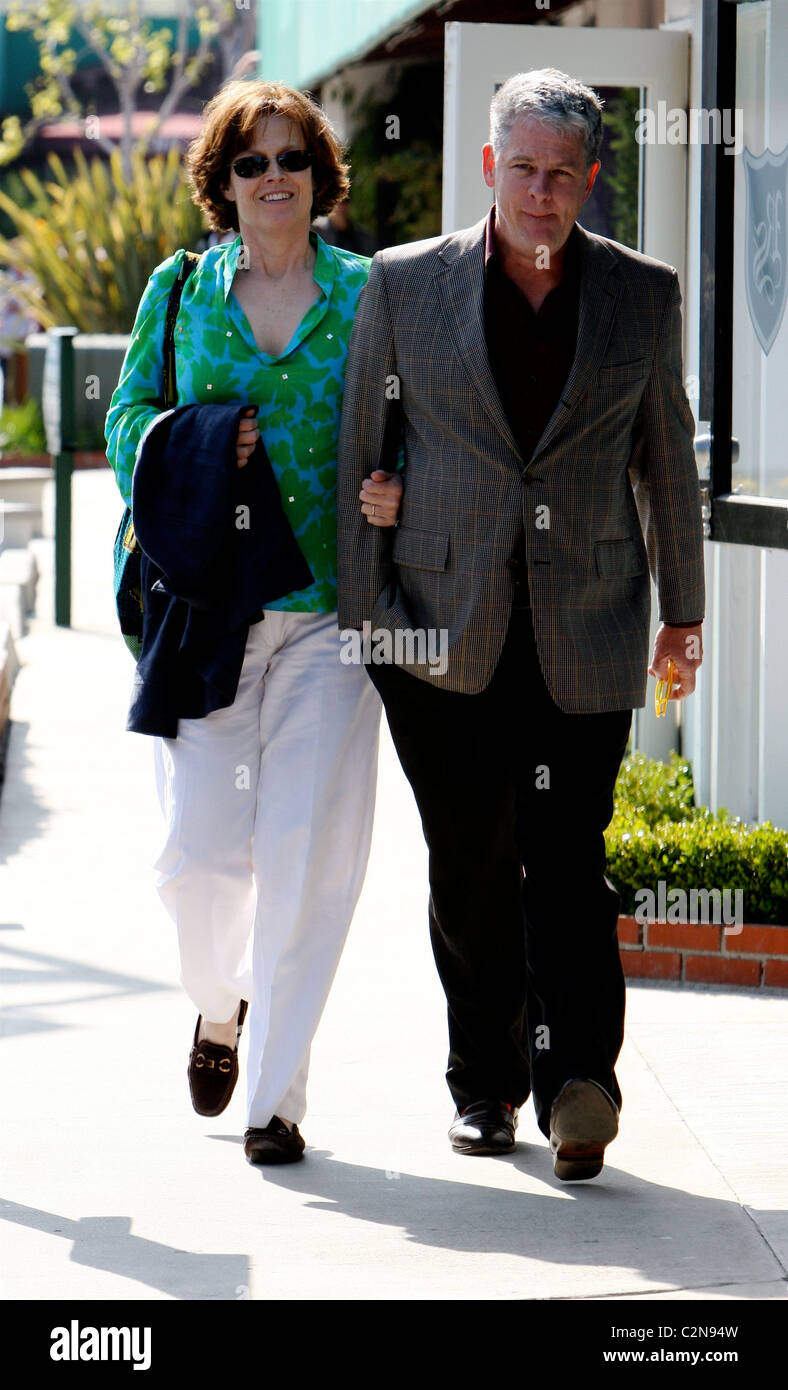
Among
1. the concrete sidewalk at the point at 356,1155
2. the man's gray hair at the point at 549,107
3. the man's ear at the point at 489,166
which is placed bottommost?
the concrete sidewalk at the point at 356,1155

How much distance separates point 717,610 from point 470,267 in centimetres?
279

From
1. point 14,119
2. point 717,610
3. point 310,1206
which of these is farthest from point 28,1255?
point 14,119

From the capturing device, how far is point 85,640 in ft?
31.2

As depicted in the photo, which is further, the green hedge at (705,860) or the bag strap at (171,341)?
the green hedge at (705,860)

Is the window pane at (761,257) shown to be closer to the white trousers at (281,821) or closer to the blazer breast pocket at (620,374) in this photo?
the blazer breast pocket at (620,374)

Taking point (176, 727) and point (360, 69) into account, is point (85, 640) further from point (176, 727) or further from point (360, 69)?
point (176, 727)

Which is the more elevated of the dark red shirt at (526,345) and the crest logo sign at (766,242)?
the crest logo sign at (766,242)

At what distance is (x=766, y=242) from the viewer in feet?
17.0

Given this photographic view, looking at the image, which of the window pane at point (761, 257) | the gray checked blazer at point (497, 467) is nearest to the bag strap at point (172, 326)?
the gray checked blazer at point (497, 467)

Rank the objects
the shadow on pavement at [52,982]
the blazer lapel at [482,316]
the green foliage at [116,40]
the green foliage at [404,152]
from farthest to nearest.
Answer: the green foliage at [116,40] < the green foliage at [404,152] < the shadow on pavement at [52,982] < the blazer lapel at [482,316]

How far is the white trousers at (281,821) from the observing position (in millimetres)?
3455

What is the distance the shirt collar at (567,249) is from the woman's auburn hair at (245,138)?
359 millimetres

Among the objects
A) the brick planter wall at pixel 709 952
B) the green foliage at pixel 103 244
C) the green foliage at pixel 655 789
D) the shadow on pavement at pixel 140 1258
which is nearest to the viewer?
the shadow on pavement at pixel 140 1258

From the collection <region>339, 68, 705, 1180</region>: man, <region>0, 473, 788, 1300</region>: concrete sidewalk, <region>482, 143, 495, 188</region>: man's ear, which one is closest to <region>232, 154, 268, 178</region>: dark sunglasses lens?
<region>339, 68, 705, 1180</region>: man
